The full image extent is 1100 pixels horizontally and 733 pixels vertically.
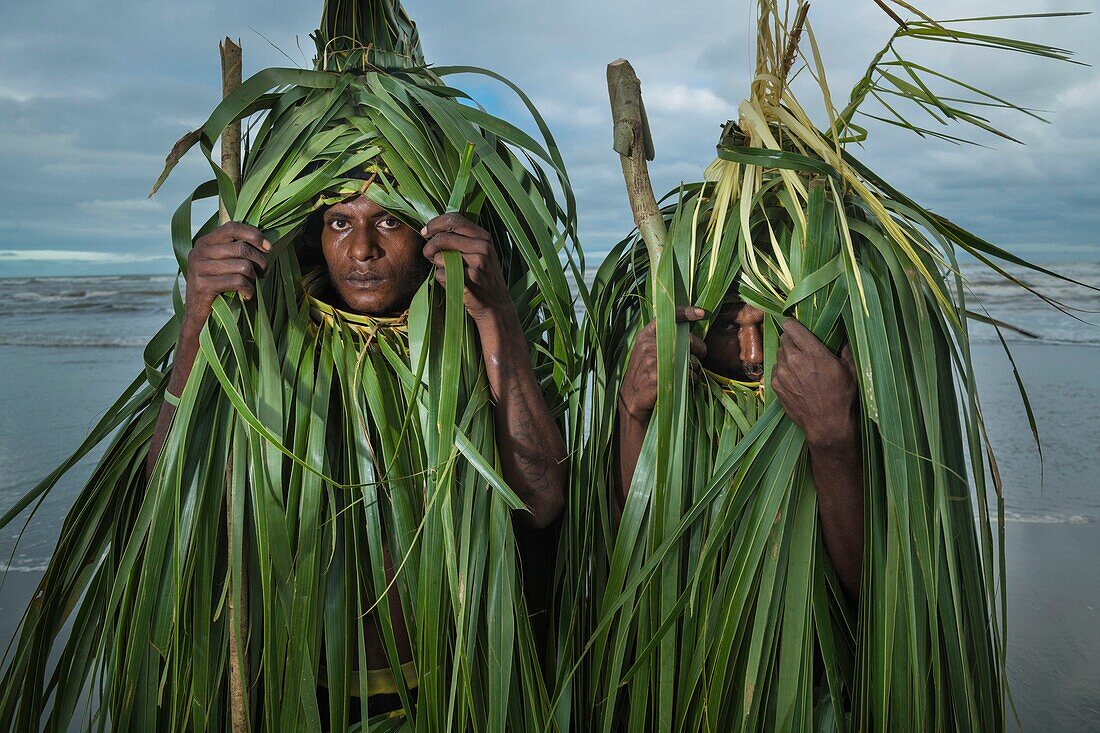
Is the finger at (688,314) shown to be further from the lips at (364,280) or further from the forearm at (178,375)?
the forearm at (178,375)

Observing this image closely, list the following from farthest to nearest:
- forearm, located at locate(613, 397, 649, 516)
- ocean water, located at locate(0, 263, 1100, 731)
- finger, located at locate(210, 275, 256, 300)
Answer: ocean water, located at locate(0, 263, 1100, 731) < forearm, located at locate(613, 397, 649, 516) < finger, located at locate(210, 275, 256, 300)

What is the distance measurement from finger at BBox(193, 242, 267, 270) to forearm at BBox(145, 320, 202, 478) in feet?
0.26

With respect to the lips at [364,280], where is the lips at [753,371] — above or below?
below

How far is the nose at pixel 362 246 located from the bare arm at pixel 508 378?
0.08 metres

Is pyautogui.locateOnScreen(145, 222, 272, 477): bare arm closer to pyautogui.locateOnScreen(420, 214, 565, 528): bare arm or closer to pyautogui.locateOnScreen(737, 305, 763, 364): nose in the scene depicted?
pyautogui.locateOnScreen(420, 214, 565, 528): bare arm

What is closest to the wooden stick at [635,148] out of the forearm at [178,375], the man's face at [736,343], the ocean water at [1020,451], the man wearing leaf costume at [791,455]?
the man wearing leaf costume at [791,455]

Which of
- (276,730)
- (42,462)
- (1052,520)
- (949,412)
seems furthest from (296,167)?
(1052,520)

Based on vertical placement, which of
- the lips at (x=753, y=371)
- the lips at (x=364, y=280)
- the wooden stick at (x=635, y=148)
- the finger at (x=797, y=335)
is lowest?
the lips at (x=753, y=371)

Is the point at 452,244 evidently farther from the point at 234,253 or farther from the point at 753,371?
the point at 753,371

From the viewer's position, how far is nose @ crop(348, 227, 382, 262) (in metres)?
0.93

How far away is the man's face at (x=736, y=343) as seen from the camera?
0.93 metres

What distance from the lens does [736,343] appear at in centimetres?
94

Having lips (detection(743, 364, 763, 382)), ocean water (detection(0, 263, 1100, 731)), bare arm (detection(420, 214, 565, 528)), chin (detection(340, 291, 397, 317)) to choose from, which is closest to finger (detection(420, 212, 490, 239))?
bare arm (detection(420, 214, 565, 528))

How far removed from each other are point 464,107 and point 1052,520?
2055 millimetres
